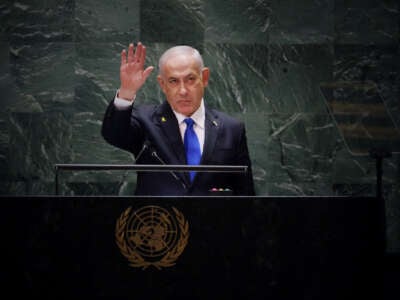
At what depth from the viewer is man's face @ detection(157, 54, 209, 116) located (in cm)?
382

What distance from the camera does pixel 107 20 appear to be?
4.93 metres

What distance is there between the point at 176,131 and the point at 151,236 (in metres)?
1.36

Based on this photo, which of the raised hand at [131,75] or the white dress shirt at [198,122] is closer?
the raised hand at [131,75]

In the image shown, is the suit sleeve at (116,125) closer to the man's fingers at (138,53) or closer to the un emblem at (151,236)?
the man's fingers at (138,53)

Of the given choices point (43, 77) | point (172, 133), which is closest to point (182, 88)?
point (172, 133)

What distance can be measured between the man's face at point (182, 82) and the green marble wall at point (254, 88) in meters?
1.11

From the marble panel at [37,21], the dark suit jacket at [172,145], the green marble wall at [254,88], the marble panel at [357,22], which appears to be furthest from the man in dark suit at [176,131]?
the marble panel at [357,22]

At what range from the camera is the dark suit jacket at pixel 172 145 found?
3.55 meters

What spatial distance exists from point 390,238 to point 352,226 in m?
2.76

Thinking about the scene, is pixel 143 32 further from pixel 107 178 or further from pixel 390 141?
pixel 390 141

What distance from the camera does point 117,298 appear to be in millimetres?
2438

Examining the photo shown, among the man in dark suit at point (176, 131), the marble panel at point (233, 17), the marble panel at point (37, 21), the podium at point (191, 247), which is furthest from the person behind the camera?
the marble panel at point (233, 17)

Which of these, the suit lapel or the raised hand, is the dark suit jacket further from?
the raised hand

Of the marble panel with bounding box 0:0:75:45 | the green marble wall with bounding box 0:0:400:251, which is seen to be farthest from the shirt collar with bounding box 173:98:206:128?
the marble panel with bounding box 0:0:75:45
